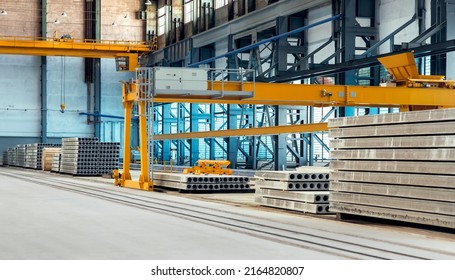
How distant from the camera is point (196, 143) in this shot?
4141cm

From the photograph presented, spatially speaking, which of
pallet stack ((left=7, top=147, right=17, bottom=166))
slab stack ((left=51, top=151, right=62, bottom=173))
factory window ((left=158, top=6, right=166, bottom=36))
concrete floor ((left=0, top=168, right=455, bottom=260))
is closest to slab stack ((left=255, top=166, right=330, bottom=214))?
concrete floor ((left=0, top=168, right=455, bottom=260))

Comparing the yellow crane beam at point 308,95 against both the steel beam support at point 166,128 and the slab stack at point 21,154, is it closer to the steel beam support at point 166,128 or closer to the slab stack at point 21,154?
the slab stack at point 21,154

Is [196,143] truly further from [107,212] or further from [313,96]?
[107,212]

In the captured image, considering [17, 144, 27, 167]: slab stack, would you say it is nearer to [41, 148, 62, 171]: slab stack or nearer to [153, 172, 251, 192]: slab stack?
[41, 148, 62, 171]: slab stack

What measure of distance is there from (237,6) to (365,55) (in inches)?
506

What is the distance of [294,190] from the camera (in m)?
14.9

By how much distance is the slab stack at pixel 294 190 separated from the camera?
45.4ft

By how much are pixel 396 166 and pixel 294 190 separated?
3566 mm

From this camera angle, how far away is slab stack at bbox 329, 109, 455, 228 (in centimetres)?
1063

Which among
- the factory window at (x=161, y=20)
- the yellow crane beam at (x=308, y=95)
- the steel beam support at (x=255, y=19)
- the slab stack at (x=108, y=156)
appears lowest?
the slab stack at (x=108, y=156)

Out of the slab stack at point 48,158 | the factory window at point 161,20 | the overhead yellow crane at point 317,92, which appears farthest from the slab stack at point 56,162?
the factory window at point 161,20

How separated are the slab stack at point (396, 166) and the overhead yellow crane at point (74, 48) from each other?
34.8 metres

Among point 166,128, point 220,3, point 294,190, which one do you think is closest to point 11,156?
point 166,128

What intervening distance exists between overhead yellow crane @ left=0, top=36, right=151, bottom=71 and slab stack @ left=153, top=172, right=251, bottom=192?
86.3ft
